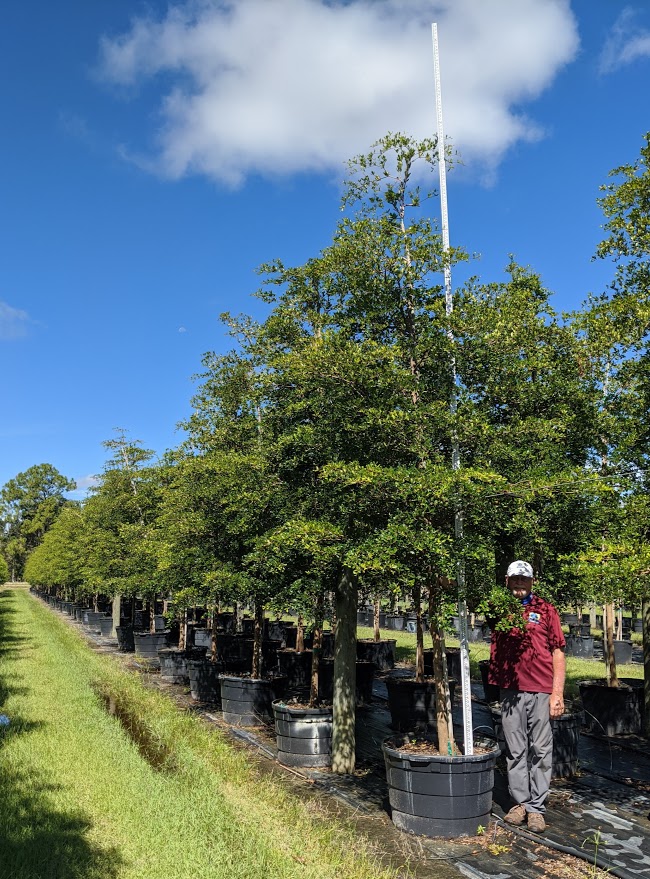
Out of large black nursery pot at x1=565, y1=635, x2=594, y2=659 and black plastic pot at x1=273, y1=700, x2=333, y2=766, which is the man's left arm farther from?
large black nursery pot at x1=565, y1=635, x2=594, y2=659

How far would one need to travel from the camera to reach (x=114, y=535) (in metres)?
22.9

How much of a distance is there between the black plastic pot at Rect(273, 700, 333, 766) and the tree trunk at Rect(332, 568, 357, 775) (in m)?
0.21

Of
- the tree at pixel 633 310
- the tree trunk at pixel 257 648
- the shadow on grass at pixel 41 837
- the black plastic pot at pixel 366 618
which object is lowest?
the black plastic pot at pixel 366 618

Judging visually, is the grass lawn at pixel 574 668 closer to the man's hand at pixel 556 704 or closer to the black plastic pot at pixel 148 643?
the black plastic pot at pixel 148 643

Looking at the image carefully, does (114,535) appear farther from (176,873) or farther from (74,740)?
(176,873)

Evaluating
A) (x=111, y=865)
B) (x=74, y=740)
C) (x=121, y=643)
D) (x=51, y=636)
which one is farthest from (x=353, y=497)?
(x=51, y=636)

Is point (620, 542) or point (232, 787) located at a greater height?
point (620, 542)

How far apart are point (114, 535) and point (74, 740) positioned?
1553 centimetres

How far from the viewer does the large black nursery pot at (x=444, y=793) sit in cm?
536

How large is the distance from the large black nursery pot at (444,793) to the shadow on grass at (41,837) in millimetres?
2339

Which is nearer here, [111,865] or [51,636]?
[111,865]

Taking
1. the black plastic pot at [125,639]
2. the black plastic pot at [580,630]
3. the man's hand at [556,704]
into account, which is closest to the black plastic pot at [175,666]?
the black plastic pot at [125,639]

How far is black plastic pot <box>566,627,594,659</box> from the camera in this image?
785 inches

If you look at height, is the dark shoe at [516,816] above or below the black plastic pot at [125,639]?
above
